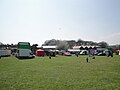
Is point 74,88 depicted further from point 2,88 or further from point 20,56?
point 20,56

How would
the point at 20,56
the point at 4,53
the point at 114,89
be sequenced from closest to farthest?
1. the point at 114,89
2. the point at 20,56
3. the point at 4,53

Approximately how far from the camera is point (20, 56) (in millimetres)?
54125

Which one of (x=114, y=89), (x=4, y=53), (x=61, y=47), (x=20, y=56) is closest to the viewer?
(x=114, y=89)

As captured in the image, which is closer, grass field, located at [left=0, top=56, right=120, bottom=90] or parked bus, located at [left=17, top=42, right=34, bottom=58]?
grass field, located at [left=0, top=56, right=120, bottom=90]

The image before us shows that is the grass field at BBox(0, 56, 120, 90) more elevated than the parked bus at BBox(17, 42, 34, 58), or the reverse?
the parked bus at BBox(17, 42, 34, 58)

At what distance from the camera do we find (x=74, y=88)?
504 inches

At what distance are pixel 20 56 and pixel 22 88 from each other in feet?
138

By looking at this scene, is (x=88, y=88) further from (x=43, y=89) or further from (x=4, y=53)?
(x=4, y=53)

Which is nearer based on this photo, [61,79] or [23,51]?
[61,79]

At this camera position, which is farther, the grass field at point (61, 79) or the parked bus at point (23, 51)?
the parked bus at point (23, 51)

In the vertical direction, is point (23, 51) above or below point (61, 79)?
above

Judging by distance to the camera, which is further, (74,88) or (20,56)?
(20,56)

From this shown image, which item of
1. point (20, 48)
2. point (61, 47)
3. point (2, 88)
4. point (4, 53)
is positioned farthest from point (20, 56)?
point (61, 47)

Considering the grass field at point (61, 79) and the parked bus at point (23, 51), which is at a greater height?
the parked bus at point (23, 51)
